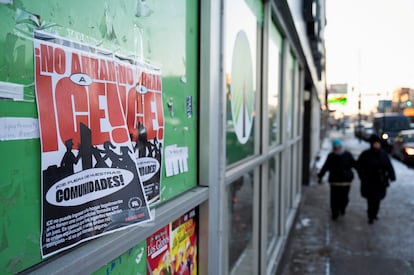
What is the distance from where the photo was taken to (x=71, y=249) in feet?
3.43

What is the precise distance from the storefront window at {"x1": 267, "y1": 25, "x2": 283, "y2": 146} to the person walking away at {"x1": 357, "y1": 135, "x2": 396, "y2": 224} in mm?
2686

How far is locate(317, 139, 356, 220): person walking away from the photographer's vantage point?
7328mm

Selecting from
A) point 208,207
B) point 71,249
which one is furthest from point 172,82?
point 71,249

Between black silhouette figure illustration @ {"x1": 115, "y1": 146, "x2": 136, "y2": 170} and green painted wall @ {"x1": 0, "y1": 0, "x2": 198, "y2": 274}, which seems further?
black silhouette figure illustration @ {"x1": 115, "y1": 146, "x2": 136, "y2": 170}

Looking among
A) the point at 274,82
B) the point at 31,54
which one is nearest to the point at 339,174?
the point at 274,82

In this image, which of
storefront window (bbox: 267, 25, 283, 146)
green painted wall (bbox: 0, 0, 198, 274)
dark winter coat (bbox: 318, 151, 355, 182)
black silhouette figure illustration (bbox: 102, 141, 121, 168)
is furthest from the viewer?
dark winter coat (bbox: 318, 151, 355, 182)

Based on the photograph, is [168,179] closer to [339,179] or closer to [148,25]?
[148,25]

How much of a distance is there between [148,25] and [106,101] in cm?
41

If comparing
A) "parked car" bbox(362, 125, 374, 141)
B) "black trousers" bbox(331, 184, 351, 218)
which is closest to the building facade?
"black trousers" bbox(331, 184, 351, 218)

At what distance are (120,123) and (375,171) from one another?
657cm

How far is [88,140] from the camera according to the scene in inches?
43.3

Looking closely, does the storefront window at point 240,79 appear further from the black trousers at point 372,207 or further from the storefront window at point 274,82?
the black trousers at point 372,207

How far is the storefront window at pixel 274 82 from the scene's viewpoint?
13.9ft

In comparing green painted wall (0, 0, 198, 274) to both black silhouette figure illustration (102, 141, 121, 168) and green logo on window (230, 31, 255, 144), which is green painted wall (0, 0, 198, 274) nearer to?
black silhouette figure illustration (102, 141, 121, 168)
